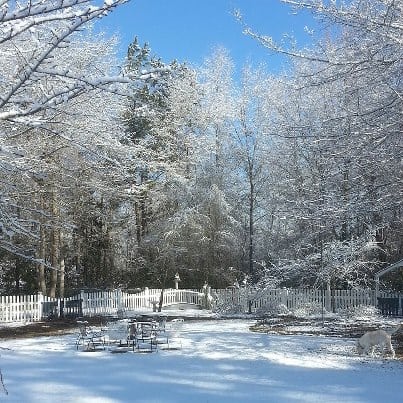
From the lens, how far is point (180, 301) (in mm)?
27125

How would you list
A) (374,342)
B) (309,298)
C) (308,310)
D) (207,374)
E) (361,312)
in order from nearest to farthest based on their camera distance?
(207,374)
(374,342)
(361,312)
(308,310)
(309,298)

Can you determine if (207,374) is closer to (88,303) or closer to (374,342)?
(374,342)

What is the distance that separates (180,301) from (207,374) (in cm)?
1777

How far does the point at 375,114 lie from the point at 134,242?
24.8m

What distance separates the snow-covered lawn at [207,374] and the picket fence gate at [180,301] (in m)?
6.98

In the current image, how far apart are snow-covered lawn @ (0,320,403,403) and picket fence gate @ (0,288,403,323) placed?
22.9 feet

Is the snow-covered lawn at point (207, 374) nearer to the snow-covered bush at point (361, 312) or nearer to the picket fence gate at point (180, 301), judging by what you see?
the picket fence gate at point (180, 301)

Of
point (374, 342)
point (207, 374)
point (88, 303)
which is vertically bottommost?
point (207, 374)

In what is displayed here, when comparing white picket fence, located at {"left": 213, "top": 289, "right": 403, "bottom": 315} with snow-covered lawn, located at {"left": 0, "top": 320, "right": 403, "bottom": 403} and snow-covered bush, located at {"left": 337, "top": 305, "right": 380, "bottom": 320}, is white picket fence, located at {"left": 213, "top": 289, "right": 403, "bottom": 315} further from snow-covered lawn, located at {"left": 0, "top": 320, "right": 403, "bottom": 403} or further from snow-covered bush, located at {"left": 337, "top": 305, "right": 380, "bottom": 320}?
snow-covered lawn, located at {"left": 0, "top": 320, "right": 403, "bottom": 403}

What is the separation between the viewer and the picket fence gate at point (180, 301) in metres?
20.5

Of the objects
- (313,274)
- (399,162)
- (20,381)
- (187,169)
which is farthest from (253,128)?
(20,381)

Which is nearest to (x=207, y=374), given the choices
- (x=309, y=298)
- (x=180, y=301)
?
(x=309, y=298)

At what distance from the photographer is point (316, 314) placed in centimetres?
2284

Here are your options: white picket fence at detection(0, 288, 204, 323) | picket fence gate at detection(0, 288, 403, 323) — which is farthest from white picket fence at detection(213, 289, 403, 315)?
white picket fence at detection(0, 288, 204, 323)
